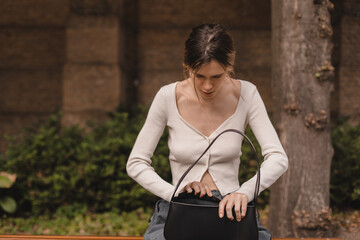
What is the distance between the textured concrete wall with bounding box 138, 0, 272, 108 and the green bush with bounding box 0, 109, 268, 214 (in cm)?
390

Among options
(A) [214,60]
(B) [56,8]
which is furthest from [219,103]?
(B) [56,8]

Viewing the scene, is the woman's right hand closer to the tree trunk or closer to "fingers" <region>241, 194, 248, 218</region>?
"fingers" <region>241, 194, 248, 218</region>

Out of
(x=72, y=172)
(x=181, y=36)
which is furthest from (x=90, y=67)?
(x=72, y=172)

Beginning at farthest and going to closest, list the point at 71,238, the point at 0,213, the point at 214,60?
the point at 0,213 → the point at 71,238 → the point at 214,60

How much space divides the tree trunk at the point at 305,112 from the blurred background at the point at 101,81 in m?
1.66

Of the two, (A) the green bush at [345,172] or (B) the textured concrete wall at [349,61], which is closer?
(A) the green bush at [345,172]

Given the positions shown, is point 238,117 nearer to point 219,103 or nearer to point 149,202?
point 219,103

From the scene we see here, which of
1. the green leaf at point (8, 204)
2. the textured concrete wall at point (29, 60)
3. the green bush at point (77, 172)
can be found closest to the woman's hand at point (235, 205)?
the green bush at point (77, 172)

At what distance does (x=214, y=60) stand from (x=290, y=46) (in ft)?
6.91

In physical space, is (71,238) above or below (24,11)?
below

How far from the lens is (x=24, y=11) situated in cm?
911

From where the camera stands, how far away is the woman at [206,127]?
71.9 inches

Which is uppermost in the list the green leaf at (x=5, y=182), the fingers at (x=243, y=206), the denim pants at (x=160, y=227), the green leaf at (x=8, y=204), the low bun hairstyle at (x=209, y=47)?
the low bun hairstyle at (x=209, y=47)

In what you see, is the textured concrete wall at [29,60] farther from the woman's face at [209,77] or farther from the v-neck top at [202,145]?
the woman's face at [209,77]
